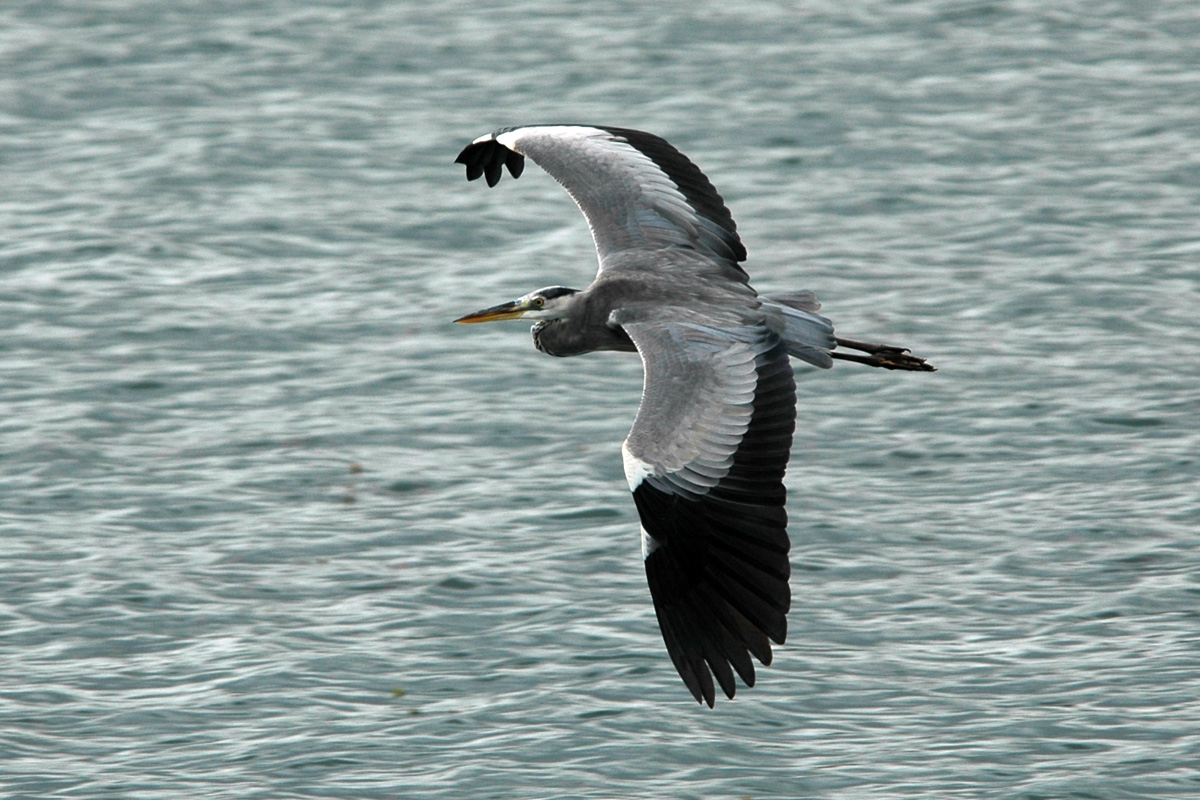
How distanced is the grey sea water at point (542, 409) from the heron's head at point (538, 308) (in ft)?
5.76

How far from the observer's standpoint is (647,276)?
34.1 ft

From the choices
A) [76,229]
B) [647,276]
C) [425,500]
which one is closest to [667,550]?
[647,276]

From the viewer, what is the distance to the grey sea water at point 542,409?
403 inches

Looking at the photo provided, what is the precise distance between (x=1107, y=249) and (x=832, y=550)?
6.06 m

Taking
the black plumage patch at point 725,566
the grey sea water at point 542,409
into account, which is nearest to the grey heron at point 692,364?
the black plumage patch at point 725,566

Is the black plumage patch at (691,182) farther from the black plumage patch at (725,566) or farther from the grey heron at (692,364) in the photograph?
the black plumage patch at (725,566)

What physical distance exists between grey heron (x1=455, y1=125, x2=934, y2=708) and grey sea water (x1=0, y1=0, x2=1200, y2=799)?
4.85 feet

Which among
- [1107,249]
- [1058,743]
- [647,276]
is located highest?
[647,276]

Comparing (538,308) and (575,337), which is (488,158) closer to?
(538,308)

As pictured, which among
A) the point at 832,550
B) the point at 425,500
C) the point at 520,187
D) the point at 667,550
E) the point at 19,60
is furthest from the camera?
the point at 19,60

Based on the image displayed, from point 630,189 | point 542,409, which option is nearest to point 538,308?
point 630,189

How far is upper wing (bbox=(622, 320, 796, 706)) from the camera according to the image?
848cm

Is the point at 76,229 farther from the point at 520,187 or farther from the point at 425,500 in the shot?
the point at 425,500

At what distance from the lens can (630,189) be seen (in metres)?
11.2
